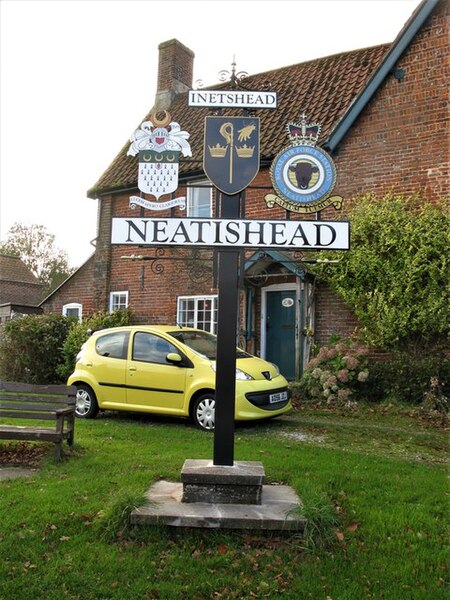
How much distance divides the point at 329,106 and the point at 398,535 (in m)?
11.9

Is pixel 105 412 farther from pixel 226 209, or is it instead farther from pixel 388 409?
pixel 226 209

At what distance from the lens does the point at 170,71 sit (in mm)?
18672

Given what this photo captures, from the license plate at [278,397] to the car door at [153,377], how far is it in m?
1.42

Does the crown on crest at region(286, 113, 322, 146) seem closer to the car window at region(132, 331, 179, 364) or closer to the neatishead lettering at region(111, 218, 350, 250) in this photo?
the neatishead lettering at region(111, 218, 350, 250)

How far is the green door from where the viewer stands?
517 inches

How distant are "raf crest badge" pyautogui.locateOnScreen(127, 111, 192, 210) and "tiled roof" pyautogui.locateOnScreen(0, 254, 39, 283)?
38423 millimetres

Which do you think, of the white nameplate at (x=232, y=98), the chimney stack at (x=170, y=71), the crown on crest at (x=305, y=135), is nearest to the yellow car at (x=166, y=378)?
the crown on crest at (x=305, y=135)

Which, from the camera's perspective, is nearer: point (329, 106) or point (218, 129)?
point (218, 129)

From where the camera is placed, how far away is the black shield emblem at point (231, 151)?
5164 mm

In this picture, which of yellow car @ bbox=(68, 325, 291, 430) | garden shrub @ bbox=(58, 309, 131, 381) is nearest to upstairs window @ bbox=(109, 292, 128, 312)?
garden shrub @ bbox=(58, 309, 131, 381)

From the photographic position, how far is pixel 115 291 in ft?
53.2

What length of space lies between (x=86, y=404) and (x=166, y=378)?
69.4 inches

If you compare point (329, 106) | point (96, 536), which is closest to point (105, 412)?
point (96, 536)

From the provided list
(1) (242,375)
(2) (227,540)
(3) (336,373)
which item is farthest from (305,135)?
(3) (336,373)
